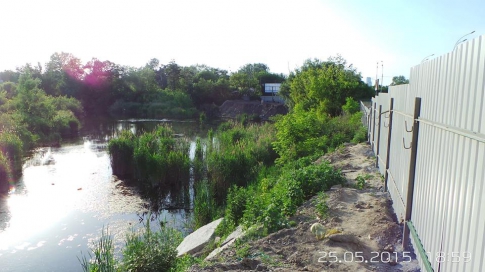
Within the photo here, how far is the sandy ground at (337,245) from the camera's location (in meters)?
3.58

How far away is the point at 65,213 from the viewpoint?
402 inches

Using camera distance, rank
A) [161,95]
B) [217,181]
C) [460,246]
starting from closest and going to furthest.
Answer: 1. [460,246]
2. [217,181]
3. [161,95]

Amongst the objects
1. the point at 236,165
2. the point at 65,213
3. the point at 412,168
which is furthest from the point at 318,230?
the point at 65,213

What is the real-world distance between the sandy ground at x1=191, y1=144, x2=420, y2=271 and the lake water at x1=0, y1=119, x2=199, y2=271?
4.45 m

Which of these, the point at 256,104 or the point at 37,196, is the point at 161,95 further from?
the point at 37,196

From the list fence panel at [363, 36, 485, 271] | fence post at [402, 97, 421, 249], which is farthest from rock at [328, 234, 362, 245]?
fence panel at [363, 36, 485, 271]

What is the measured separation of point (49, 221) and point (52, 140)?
597 inches

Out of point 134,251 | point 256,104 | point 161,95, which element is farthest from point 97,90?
point 134,251

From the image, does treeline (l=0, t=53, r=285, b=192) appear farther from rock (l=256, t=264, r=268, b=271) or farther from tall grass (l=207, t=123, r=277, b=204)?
rock (l=256, t=264, r=268, b=271)

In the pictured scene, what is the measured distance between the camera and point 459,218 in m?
2.17

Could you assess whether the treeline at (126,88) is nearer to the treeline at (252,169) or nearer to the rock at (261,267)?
the treeline at (252,169)

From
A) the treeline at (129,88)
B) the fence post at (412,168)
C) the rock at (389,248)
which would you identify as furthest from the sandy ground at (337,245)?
the treeline at (129,88)

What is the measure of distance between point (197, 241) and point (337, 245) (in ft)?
11.7

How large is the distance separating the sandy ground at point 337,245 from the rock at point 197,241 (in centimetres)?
211
